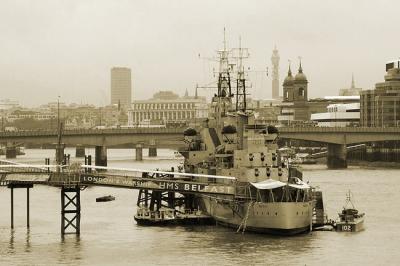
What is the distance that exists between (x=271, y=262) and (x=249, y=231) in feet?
33.9

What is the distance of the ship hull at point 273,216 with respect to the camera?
66.4 meters

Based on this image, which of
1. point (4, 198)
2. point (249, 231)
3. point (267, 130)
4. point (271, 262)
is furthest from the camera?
point (4, 198)

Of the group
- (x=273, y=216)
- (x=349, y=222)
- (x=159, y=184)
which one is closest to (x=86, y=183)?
(x=159, y=184)

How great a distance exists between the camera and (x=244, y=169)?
70188 millimetres

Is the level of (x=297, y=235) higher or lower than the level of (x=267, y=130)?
lower

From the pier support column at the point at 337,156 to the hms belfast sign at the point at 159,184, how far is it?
3750 inches

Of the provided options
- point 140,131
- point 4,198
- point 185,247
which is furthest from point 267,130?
point 140,131

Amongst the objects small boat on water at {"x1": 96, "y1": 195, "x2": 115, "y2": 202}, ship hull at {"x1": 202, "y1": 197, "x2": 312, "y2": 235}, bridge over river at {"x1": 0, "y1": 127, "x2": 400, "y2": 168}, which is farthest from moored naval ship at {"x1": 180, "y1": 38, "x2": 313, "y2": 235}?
bridge over river at {"x1": 0, "y1": 127, "x2": 400, "y2": 168}

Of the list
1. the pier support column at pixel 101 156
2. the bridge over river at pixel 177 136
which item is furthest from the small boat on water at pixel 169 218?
the pier support column at pixel 101 156

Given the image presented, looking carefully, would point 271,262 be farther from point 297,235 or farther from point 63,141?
point 63,141

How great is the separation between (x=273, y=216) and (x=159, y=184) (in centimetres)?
822

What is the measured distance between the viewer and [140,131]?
167 meters

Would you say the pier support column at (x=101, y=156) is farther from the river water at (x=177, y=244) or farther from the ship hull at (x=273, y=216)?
the ship hull at (x=273, y=216)

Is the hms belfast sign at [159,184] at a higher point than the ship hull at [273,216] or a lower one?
higher
